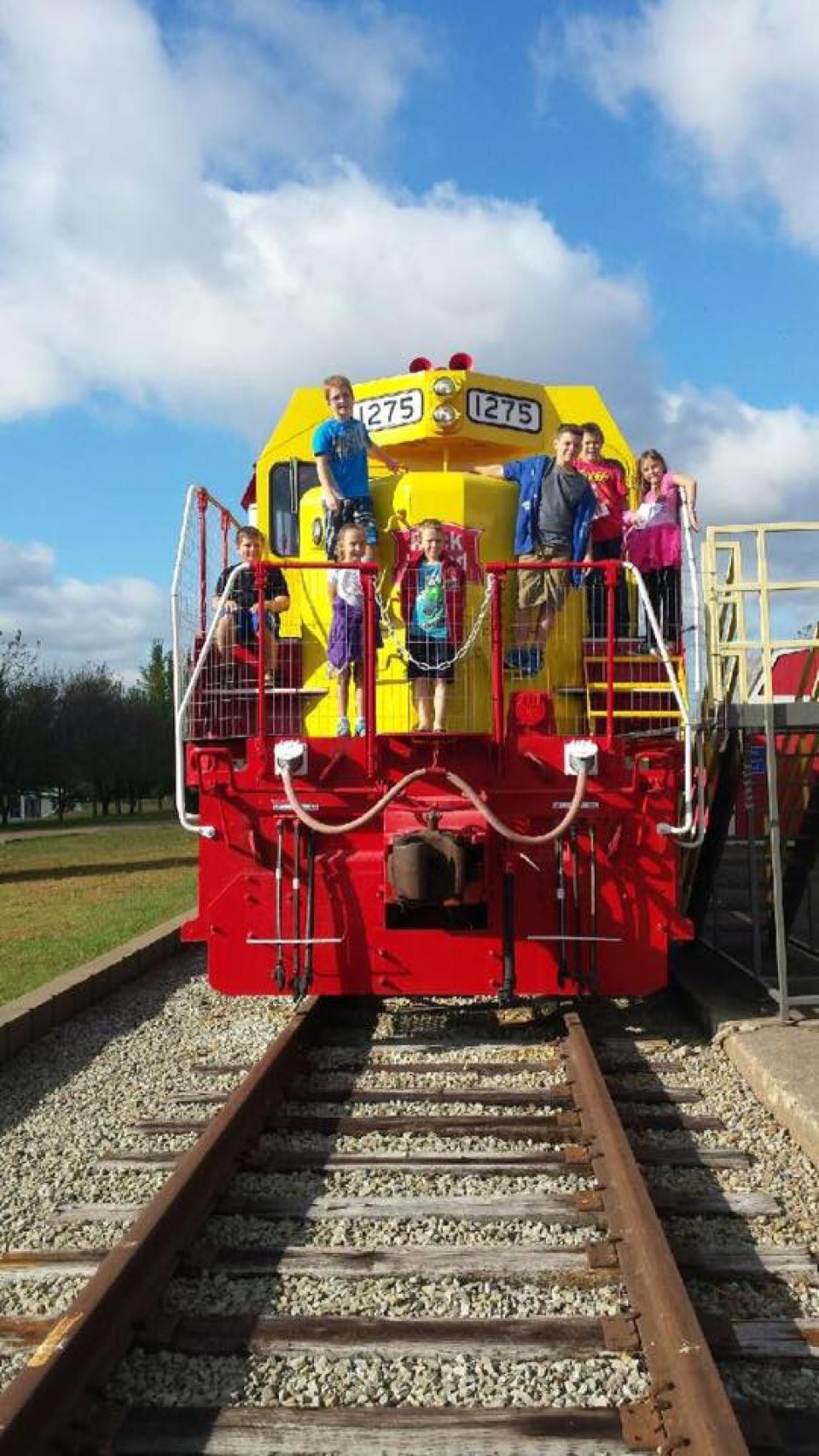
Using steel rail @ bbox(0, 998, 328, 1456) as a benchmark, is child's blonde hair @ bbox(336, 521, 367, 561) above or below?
above

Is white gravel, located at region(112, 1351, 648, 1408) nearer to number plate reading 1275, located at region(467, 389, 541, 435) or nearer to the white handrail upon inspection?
the white handrail

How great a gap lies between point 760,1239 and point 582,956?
7.67ft

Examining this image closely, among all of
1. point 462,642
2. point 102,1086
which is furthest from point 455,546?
point 102,1086

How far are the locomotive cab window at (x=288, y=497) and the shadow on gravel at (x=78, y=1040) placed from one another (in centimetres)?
311

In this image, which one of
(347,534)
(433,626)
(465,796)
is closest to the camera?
(465,796)

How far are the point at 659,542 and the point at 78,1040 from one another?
450cm

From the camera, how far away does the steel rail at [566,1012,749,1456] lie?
2.45m

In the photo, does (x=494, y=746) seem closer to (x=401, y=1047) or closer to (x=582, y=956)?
(x=582, y=956)

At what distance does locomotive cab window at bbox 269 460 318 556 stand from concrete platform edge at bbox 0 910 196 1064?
3.07 m

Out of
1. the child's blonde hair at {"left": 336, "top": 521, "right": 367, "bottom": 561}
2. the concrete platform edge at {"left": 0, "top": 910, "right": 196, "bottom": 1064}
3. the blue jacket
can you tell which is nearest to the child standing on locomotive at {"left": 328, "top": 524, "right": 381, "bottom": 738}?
the child's blonde hair at {"left": 336, "top": 521, "right": 367, "bottom": 561}

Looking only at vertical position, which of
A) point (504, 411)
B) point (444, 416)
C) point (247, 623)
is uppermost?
point (504, 411)

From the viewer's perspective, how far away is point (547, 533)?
688 centimetres

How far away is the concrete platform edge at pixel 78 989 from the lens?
619 centimetres

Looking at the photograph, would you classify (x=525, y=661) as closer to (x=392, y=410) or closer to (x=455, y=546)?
(x=455, y=546)
